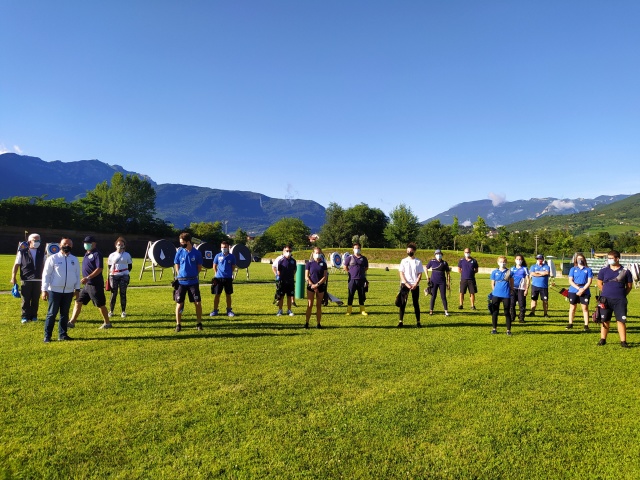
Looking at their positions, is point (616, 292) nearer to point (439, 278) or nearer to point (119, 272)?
point (439, 278)

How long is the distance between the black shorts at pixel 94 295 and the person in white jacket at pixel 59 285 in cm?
125

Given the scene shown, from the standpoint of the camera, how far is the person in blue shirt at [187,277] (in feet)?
33.7

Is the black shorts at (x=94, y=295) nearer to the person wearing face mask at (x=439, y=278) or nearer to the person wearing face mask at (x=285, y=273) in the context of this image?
the person wearing face mask at (x=285, y=273)

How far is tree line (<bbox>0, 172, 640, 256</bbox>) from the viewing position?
79.2 m

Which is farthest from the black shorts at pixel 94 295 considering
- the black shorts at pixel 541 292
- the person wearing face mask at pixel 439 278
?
the black shorts at pixel 541 292

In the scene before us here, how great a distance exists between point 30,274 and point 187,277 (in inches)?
164

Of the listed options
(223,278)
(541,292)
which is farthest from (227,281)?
(541,292)

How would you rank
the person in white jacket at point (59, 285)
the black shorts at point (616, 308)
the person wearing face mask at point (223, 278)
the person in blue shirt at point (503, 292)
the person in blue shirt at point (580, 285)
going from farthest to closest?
the person wearing face mask at point (223, 278) → the person in blue shirt at point (580, 285) → the person in blue shirt at point (503, 292) → the black shorts at point (616, 308) → the person in white jacket at point (59, 285)

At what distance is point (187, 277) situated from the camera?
10367 mm

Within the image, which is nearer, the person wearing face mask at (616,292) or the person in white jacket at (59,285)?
the person in white jacket at (59,285)

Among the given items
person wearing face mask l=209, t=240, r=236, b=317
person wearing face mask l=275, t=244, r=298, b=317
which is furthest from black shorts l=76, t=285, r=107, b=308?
person wearing face mask l=275, t=244, r=298, b=317

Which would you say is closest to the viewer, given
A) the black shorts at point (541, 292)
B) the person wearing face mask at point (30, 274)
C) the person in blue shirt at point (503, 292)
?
the person in blue shirt at point (503, 292)

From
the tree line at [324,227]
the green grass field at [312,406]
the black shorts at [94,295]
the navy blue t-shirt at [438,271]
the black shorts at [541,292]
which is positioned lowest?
the green grass field at [312,406]

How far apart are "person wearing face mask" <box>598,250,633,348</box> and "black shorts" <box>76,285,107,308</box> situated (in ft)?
37.5
